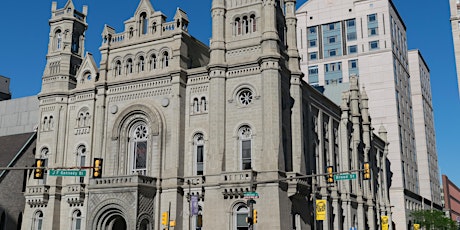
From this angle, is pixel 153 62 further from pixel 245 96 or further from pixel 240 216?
pixel 240 216

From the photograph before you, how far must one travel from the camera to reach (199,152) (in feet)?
158

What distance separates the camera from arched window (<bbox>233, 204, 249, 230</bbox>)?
4412 cm

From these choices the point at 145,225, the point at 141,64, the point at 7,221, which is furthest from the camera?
the point at 7,221

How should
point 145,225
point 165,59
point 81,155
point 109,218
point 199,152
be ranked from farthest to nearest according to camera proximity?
1. point 81,155
2. point 165,59
3. point 199,152
4. point 109,218
5. point 145,225

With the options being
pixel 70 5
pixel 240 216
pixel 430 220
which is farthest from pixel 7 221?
pixel 430 220

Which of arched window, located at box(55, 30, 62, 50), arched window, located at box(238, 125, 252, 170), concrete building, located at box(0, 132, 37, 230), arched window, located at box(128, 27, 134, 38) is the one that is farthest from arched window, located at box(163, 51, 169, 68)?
concrete building, located at box(0, 132, 37, 230)

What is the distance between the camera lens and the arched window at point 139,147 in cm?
5009

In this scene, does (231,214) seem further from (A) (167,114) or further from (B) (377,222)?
(B) (377,222)

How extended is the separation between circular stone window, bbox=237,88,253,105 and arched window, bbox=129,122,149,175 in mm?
9795

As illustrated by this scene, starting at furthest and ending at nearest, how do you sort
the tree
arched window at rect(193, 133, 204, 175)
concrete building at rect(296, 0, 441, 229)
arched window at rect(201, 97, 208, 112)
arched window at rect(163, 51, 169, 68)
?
concrete building at rect(296, 0, 441, 229) < the tree < arched window at rect(163, 51, 169, 68) < arched window at rect(201, 97, 208, 112) < arched window at rect(193, 133, 204, 175)

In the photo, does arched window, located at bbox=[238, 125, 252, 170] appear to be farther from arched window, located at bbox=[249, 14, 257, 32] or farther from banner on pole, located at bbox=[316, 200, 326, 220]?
arched window, located at bbox=[249, 14, 257, 32]

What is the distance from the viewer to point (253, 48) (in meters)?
47.4

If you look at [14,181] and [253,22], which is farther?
[14,181]

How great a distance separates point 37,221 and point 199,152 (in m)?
17.9
